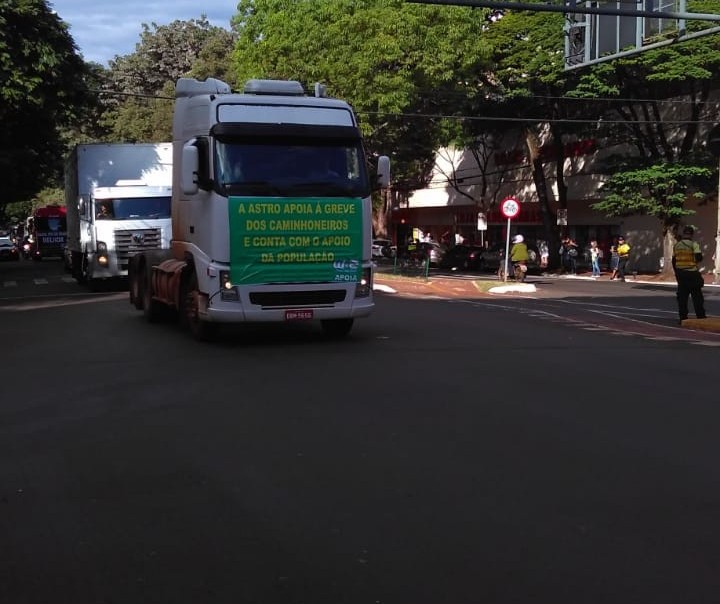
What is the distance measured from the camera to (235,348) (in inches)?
495

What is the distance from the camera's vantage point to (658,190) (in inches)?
1399

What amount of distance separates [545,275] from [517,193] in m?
11.0

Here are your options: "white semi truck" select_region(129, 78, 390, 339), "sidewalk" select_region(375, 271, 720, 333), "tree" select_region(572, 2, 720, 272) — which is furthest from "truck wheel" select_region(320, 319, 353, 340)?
"tree" select_region(572, 2, 720, 272)

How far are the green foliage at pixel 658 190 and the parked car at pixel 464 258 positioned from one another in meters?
9.10

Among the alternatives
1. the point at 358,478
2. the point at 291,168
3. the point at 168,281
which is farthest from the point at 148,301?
the point at 358,478

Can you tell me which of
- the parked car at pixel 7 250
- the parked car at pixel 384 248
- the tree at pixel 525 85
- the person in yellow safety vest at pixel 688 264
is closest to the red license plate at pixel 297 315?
the person in yellow safety vest at pixel 688 264

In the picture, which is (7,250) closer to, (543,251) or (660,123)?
(543,251)

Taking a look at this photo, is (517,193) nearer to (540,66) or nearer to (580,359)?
(540,66)

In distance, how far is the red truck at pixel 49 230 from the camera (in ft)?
177

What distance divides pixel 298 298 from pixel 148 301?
502cm

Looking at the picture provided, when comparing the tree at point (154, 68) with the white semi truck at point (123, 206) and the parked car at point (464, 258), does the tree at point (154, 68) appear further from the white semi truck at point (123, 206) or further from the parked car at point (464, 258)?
the white semi truck at point (123, 206)

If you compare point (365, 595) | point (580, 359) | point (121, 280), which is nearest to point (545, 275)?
point (121, 280)

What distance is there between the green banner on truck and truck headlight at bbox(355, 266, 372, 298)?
0.39ft

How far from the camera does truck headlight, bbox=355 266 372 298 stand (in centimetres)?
1272
